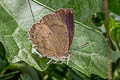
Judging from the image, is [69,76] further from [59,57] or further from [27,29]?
[27,29]

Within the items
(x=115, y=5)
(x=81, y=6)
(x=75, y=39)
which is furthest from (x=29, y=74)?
(x=115, y=5)

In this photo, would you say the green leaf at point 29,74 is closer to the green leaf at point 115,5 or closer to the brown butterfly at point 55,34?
→ the brown butterfly at point 55,34

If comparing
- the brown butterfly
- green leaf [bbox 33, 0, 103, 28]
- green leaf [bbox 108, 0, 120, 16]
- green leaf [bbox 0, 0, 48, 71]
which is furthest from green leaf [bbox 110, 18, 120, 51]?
green leaf [bbox 0, 0, 48, 71]

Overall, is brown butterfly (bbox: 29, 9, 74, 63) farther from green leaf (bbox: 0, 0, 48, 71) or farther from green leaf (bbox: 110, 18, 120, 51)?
green leaf (bbox: 110, 18, 120, 51)

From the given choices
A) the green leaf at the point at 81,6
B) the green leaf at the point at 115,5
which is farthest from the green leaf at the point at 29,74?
the green leaf at the point at 115,5

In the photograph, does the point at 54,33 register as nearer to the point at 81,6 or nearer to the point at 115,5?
the point at 81,6

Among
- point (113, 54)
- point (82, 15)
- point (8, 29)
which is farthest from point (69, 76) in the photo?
point (8, 29)
